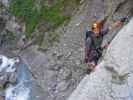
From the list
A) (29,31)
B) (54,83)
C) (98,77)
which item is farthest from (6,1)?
(98,77)

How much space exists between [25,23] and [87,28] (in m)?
3.79

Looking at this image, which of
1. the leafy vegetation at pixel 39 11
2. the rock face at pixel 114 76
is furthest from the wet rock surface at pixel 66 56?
the rock face at pixel 114 76

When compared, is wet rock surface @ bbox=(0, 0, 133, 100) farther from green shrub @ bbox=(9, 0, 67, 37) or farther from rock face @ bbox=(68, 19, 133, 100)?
rock face @ bbox=(68, 19, 133, 100)

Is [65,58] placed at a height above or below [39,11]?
below

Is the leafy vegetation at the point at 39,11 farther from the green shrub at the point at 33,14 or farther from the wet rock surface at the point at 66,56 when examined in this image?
the wet rock surface at the point at 66,56

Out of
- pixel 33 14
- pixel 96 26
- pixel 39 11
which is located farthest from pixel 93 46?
pixel 33 14

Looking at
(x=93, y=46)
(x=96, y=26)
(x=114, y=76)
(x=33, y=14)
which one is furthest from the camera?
(x=33, y=14)

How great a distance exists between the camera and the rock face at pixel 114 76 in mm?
12055

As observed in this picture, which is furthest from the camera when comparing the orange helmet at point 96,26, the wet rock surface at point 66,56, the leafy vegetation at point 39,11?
the leafy vegetation at point 39,11

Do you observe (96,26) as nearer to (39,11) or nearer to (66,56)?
(66,56)

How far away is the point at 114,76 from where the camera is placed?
1236cm

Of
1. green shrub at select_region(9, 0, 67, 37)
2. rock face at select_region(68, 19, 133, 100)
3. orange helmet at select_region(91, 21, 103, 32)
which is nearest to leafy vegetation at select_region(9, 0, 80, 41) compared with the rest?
green shrub at select_region(9, 0, 67, 37)

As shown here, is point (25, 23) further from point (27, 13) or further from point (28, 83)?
point (28, 83)

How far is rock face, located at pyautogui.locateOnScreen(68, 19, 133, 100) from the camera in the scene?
475 inches
